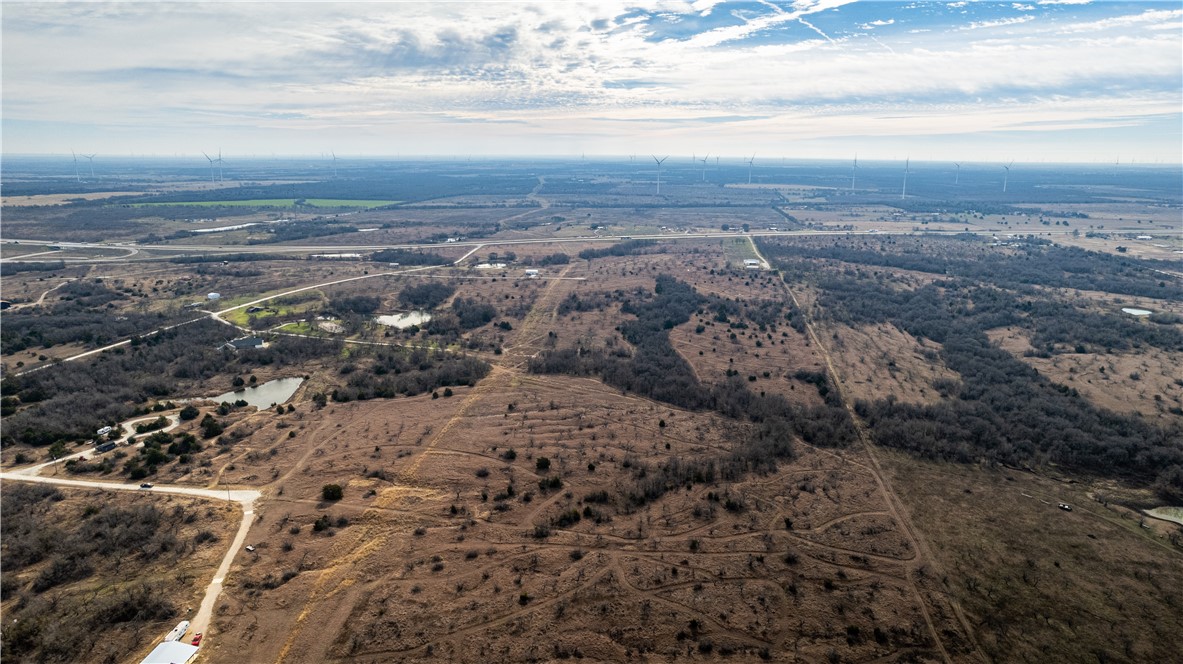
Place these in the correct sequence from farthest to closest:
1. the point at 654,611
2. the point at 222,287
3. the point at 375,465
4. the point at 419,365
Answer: the point at 222,287 < the point at 419,365 < the point at 375,465 < the point at 654,611

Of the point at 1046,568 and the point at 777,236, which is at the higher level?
the point at 777,236

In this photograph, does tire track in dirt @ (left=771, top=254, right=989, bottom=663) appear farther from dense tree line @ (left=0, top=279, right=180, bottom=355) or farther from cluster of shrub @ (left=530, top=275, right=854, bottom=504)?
dense tree line @ (left=0, top=279, right=180, bottom=355)

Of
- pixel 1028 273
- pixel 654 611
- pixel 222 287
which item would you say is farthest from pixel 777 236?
pixel 654 611

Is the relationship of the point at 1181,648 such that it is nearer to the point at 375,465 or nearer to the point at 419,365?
the point at 375,465

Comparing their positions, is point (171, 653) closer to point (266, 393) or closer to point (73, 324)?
point (266, 393)

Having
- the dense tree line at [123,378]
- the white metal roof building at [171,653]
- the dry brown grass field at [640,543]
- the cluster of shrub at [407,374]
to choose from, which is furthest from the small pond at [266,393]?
the white metal roof building at [171,653]

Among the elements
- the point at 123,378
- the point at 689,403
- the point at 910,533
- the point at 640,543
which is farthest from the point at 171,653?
the point at 123,378

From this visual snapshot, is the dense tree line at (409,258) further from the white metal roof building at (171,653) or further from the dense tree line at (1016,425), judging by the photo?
the white metal roof building at (171,653)
